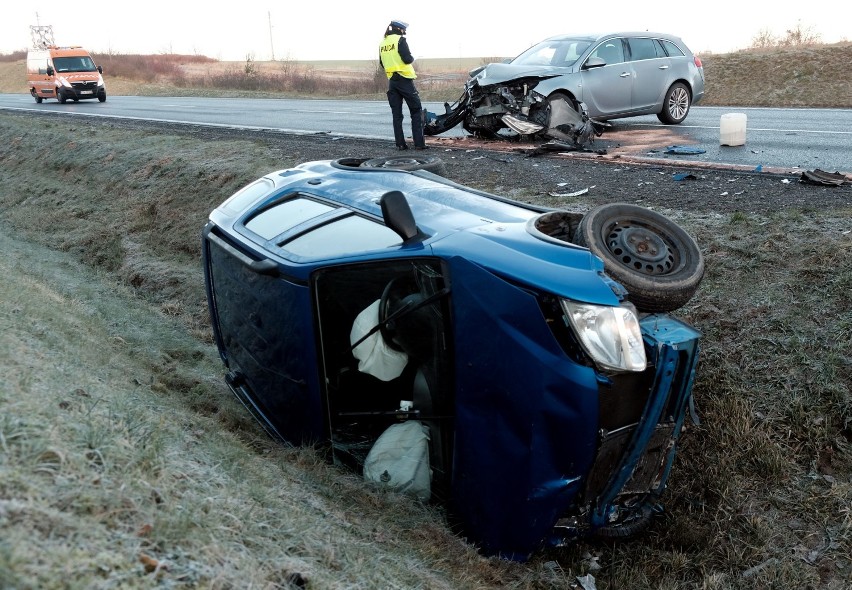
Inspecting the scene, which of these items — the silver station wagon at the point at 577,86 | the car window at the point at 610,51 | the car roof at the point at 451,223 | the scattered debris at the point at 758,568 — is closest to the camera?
the car roof at the point at 451,223

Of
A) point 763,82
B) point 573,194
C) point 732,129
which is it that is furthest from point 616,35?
point 763,82

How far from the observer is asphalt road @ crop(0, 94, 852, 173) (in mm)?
10094

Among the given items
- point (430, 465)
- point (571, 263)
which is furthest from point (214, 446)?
point (571, 263)

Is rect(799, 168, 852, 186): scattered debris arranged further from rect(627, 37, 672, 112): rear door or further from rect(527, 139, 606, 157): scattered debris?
rect(627, 37, 672, 112): rear door

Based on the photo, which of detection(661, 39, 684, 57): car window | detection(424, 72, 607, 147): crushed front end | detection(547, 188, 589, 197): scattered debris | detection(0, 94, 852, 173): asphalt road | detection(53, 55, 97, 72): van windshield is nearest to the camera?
detection(547, 188, 589, 197): scattered debris

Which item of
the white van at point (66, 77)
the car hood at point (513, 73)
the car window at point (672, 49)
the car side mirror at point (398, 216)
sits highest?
the white van at point (66, 77)

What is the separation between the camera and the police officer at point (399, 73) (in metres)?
11.9

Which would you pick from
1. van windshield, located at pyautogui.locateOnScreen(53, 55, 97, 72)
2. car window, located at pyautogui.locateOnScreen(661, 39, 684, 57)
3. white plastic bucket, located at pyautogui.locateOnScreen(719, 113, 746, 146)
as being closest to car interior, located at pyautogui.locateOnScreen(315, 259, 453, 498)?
white plastic bucket, located at pyautogui.locateOnScreen(719, 113, 746, 146)

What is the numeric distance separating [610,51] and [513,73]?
6.61 ft

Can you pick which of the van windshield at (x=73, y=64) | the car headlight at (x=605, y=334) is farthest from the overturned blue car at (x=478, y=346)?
the van windshield at (x=73, y=64)

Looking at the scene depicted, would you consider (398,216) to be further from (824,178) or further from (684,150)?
(684,150)

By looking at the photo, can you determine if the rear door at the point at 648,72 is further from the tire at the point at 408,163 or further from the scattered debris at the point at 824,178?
the tire at the point at 408,163

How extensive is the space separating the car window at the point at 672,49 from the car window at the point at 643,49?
0.18 m

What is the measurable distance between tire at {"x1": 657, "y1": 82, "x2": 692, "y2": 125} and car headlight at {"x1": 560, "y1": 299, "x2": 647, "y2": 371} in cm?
1200
